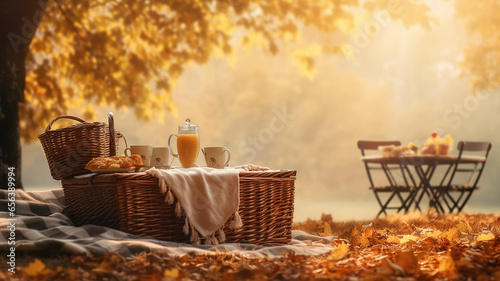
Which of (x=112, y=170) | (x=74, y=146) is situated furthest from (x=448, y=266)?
(x=74, y=146)

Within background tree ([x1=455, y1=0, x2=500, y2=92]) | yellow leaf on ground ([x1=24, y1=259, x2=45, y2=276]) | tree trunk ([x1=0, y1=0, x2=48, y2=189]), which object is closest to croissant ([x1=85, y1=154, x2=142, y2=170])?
yellow leaf on ground ([x1=24, y1=259, x2=45, y2=276])

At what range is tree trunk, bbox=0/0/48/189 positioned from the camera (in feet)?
16.1

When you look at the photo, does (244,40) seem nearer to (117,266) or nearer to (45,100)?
(45,100)

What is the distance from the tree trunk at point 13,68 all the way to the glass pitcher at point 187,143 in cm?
241

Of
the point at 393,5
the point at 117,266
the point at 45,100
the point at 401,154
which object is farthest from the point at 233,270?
the point at 45,100

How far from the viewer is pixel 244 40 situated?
21.4ft

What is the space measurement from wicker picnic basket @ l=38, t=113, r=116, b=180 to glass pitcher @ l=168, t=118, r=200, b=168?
440 millimetres

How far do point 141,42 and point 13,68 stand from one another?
2.16 m

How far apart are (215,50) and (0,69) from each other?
247 cm

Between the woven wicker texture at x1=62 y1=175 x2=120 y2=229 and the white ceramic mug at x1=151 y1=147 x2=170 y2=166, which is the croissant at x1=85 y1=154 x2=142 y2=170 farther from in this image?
the white ceramic mug at x1=151 y1=147 x2=170 y2=166

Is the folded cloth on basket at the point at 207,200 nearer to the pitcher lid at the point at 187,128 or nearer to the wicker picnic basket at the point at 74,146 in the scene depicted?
the pitcher lid at the point at 187,128

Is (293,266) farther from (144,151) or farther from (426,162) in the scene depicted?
(426,162)

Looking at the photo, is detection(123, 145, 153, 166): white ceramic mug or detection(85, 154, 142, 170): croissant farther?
detection(123, 145, 153, 166): white ceramic mug

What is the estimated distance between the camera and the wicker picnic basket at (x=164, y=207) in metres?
2.79
